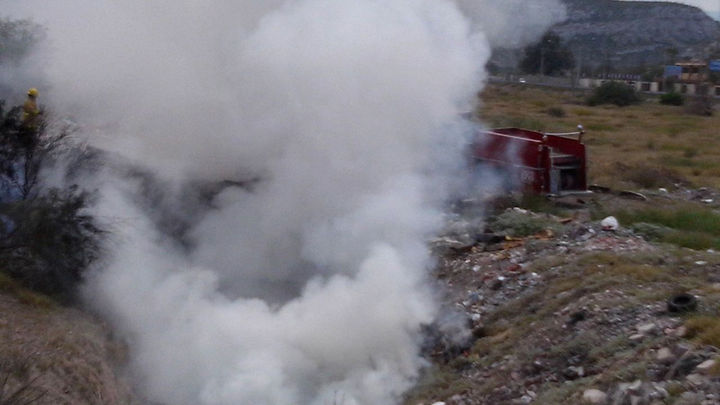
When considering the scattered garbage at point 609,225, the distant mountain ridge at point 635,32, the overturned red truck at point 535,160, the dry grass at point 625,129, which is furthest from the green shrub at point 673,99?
the scattered garbage at point 609,225

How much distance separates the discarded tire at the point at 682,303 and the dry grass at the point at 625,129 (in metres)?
9.43

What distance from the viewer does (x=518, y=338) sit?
7727mm

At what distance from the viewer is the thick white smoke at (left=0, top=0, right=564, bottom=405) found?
27.5 ft

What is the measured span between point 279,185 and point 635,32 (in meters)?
73.7

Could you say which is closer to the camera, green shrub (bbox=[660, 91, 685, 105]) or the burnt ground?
the burnt ground

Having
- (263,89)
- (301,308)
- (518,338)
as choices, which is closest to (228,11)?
(263,89)

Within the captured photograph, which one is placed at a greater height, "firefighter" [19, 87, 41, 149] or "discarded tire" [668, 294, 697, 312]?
"firefighter" [19, 87, 41, 149]

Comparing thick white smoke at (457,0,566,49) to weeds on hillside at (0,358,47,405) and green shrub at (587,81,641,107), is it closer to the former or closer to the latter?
weeds on hillside at (0,358,47,405)

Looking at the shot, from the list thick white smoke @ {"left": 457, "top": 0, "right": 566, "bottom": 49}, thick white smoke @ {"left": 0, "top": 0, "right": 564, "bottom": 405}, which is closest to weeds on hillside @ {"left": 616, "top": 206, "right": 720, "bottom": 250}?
thick white smoke @ {"left": 0, "top": 0, "right": 564, "bottom": 405}

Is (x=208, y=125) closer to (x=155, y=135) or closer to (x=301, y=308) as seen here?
(x=155, y=135)

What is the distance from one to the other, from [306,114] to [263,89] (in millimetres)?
690

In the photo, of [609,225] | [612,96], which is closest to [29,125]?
[609,225]

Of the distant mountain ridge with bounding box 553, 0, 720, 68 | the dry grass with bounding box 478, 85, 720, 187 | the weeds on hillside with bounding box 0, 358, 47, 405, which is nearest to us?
the weeds on hillside with bounding box 0, 358, 47, 405

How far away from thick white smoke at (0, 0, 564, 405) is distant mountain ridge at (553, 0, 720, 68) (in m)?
55.3
